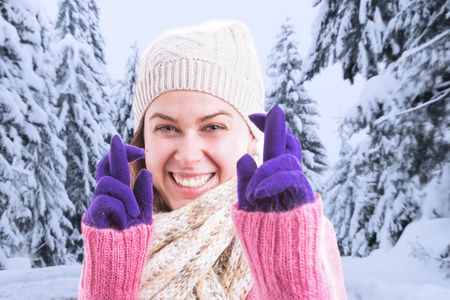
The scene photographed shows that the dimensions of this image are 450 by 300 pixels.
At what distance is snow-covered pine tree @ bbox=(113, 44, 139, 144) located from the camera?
2730mm

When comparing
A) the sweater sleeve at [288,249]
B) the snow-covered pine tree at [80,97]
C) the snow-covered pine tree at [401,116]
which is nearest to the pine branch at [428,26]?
the snow-covered pine tree at [401,116]

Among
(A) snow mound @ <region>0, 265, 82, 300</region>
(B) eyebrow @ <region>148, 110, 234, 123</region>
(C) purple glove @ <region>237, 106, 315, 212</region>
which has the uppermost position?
Answer: (B) eyebrow @ <region>148, 110, 234, 123</region>

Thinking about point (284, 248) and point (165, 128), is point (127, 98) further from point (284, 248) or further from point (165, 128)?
point (284, 248)

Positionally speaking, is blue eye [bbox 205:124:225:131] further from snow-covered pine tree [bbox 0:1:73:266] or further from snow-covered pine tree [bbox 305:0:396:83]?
snow-covered pine tree [bbox 0:1:73:266]

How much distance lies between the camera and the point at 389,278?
2.06 meters

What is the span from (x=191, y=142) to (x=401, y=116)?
169 cm

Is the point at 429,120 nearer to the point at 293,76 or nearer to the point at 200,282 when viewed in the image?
the point at 293,76

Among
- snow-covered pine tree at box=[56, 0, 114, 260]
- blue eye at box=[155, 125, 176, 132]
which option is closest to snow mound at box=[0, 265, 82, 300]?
snow-covered pine tree at box=[56, 0, 114, 260]

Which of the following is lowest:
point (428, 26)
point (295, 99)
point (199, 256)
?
point (199, 256)

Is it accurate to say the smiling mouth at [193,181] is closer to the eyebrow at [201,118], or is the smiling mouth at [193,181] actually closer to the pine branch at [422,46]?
the eyebrow at [201,118]

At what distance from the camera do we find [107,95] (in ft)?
9.89

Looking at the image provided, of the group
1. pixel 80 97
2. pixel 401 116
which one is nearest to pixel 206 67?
pixel 401 116

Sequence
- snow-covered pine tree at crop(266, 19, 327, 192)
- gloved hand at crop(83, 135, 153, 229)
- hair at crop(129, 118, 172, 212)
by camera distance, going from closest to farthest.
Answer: gloved hand at crop(83, 135, 153, 229) < hair at crop(129, 118, 172, 212) < snow-covered pine tree at crop(266, 19, 327, 192)

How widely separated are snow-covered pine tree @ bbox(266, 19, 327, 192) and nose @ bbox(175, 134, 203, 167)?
66.9 inches
